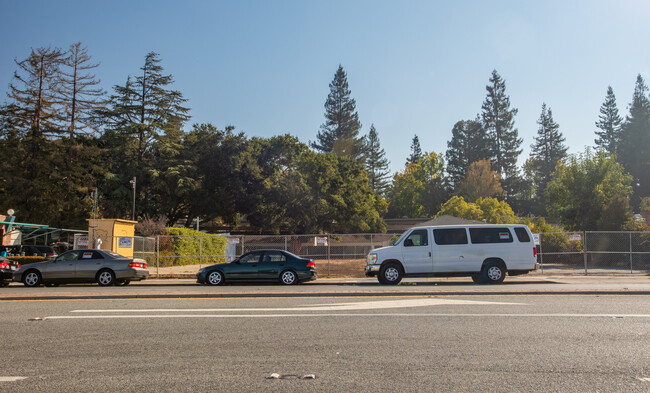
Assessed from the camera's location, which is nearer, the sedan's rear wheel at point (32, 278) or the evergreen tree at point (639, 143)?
the sedan's rear wheel at point (32, 278)

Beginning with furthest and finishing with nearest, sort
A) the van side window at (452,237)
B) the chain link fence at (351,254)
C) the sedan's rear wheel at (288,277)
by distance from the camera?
the chain link fence at (351,254)
the sedan's rear wheel at (288,277)
the van side window at (452,237)

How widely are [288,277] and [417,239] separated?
15.1 feet

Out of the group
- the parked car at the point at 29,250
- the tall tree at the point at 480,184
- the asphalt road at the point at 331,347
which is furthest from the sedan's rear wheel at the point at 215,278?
the tall tree at the point at 480,184

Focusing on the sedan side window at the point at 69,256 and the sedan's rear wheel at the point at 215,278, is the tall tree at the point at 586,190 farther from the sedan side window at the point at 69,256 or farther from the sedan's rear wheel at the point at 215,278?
the sedan side window at the point at 69,256

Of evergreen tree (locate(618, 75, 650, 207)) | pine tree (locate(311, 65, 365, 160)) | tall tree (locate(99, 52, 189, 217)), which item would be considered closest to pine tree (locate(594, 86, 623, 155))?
evergreen tree (locate(618, 75, 650, 207))

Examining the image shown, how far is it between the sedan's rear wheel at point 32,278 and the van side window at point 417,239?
504 inches

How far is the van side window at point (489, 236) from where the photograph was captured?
1662 cm

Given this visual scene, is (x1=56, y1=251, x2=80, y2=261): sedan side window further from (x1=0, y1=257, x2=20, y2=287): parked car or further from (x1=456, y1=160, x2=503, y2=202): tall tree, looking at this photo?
(x1=456, y1=160, x2=503, y2=202): tall tree

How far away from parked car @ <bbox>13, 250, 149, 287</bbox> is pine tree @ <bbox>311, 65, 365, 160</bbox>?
231 feet

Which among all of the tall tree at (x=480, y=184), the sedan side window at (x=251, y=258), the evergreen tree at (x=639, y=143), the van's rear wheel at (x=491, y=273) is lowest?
the van's rear wheel at (x=491, y=273)

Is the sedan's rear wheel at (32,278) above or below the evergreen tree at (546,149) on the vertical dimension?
below

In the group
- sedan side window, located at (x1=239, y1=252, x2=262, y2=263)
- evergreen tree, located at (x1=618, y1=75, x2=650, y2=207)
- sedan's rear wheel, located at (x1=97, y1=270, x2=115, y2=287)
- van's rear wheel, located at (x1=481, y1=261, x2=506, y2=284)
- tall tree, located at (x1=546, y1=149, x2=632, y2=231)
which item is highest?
evergreen tree, located at (x1=618, y1=75, x2=650, y2=207)

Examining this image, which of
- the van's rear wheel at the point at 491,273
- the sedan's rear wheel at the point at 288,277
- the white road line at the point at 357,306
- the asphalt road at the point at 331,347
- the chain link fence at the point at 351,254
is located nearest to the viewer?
the asphalt road at the point at 331,347

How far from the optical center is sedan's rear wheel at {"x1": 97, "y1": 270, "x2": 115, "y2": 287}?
1738 cm
